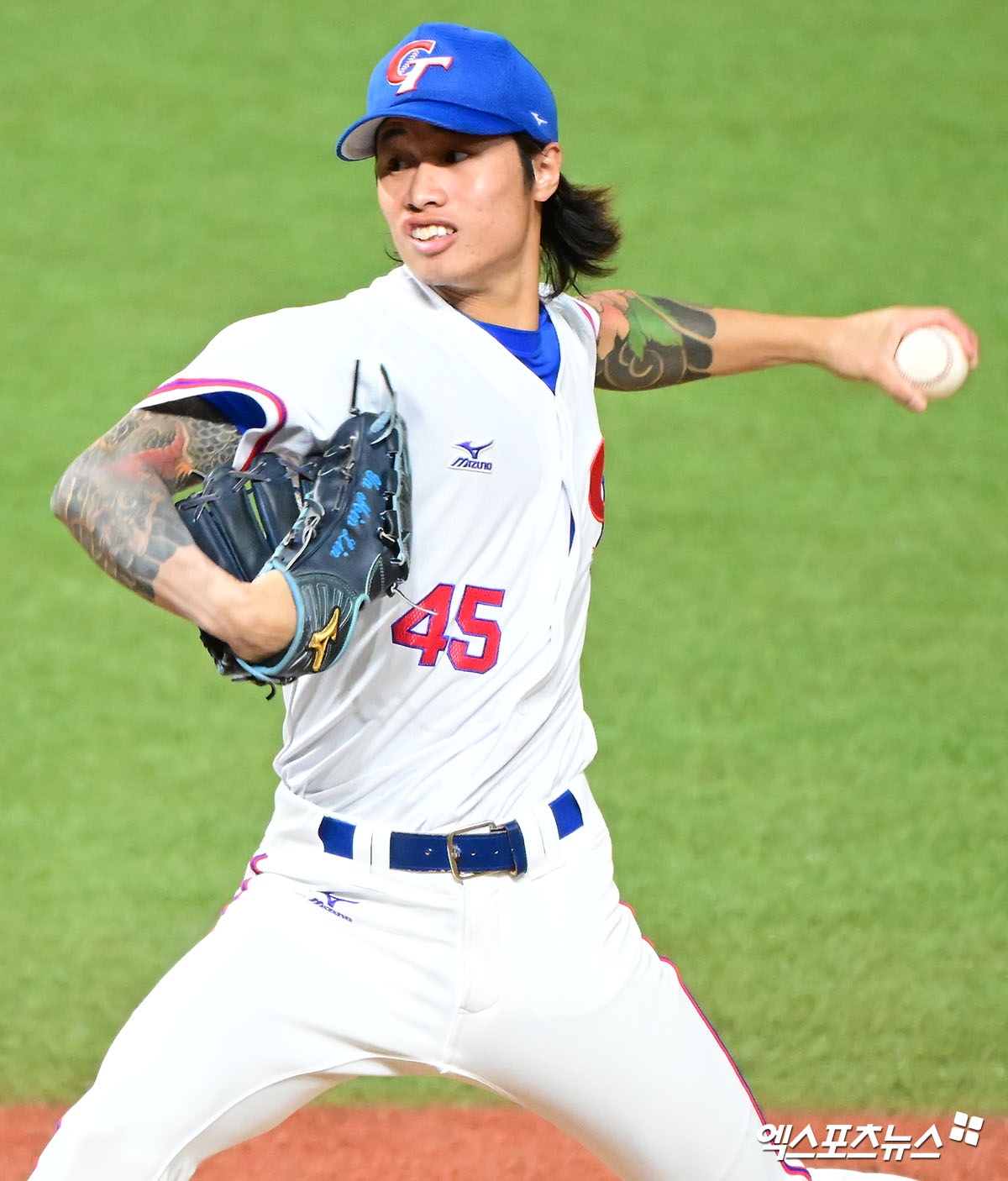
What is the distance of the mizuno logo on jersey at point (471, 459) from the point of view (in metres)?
2.71

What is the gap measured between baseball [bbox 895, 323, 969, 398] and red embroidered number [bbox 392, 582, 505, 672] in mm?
906

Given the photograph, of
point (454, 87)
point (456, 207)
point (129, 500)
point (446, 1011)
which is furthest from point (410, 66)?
point (446, 1011)

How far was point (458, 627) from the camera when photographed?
271 cm

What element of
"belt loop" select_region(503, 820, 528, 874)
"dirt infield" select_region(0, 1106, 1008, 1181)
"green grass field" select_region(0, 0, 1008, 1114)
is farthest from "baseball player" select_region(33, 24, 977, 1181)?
"green grass field" select_region(0, 0, 1008, 1114)

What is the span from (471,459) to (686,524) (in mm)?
5085

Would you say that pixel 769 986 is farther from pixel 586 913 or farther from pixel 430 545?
pixel 430 545

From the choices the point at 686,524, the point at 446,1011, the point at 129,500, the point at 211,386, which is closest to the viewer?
the point at 129,500

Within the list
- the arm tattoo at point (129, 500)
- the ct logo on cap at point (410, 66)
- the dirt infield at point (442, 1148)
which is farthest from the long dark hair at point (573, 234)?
the dirt infield at point (442, 1148)

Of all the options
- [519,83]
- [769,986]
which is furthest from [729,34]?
[519,83]

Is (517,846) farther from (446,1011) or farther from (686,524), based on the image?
(686,524)

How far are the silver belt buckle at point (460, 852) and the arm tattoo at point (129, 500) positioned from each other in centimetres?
67

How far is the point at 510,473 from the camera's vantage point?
2746 millimetres

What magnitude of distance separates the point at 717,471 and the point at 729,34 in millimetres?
5463

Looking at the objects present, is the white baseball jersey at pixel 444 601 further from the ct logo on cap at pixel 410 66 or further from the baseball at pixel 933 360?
the baseball at pixel 933 360
